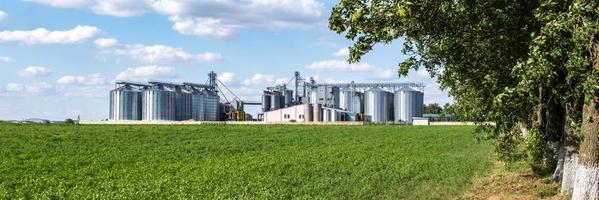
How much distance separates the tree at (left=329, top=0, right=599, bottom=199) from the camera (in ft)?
38.0

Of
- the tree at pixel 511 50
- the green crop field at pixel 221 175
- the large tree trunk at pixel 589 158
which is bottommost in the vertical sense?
the green crop field at pixel 221 175

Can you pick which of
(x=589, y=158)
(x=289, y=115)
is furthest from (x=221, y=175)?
(x=289, y=115)

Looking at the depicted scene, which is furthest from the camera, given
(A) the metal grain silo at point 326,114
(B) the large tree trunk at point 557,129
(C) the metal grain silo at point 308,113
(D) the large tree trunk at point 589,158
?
(A) the metal grain silo at point 326,114

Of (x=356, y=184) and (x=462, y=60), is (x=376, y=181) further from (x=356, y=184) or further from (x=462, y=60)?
(x=462, y=60)

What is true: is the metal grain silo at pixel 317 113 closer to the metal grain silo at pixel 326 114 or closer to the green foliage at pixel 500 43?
the metal grain silo at pixel 326 114

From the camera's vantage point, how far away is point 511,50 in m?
15.4

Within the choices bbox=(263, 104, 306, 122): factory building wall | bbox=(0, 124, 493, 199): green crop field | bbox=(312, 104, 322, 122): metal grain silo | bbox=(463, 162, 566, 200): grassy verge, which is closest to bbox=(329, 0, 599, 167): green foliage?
bbox=(463, 162, 566, 200): grassy verge

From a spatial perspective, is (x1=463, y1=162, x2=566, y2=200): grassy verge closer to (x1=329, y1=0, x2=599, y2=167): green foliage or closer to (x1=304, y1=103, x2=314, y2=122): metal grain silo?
(x1=329, y1=0, x2=599, y2=167): green foliage

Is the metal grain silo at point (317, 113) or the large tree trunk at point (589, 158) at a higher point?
the metal grain silo at point (317, 113)

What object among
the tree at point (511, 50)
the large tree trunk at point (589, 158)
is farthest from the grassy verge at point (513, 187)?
the large tree trunk at point (589, 158)

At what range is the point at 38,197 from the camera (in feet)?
54.7

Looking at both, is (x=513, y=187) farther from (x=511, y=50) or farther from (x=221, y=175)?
(x=221, y=175)

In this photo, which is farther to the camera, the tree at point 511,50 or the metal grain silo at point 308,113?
the metal grain silo at point 308,113

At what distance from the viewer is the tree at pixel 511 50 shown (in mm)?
11570
